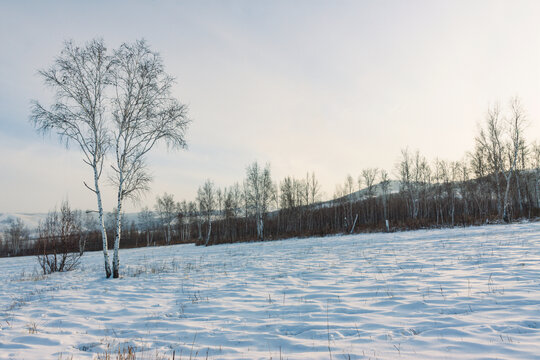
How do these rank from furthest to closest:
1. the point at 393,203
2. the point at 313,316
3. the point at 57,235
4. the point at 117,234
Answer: the point at 393,203
the point at 57,235
the point at 117,234
the point at 313,316

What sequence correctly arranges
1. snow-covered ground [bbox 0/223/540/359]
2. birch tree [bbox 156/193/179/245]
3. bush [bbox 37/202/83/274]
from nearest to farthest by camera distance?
snow-covered ground [bbox 0/223/540/359]
bush [bbox 37/202/83/274]
birch tree [bbox 156/193/179/245]

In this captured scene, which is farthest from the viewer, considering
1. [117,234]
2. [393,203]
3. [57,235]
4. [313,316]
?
[393,203]

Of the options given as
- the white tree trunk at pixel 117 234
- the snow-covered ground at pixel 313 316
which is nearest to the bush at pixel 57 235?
the white tree trunk at pixel 117 234

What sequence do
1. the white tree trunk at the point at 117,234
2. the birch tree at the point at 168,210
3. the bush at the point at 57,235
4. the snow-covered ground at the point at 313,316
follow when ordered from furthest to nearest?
the birch tree at the point at 168,210 → the bush at the point at 57,235 → the white tree trunk at the point at 117,234 → the snow-covered ground at the point at 313,316

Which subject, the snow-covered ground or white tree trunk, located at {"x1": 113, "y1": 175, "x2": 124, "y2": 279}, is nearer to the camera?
the snow-covered ground

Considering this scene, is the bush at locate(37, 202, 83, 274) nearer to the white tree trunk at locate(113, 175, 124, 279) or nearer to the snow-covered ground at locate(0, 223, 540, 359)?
the white tree trunk at locate(113, 175, 124, 279)

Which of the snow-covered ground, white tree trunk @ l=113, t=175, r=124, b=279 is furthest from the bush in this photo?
the snow-covered ground

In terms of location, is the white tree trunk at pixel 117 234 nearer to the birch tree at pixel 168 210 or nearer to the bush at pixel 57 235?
the bush at pixel 57 235

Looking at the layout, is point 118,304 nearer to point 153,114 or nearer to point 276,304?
point 276,304

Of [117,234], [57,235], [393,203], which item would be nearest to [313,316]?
[117,234]

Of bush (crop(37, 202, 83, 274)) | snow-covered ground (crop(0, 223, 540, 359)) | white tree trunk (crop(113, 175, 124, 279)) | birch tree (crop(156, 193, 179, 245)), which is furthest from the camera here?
birch tree (crop(156, 193, 179, 245))

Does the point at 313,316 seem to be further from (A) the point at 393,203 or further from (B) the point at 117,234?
(A) the point at 393,203

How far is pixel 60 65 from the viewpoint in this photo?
1145 centimetres

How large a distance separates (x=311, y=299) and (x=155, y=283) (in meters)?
6.28
